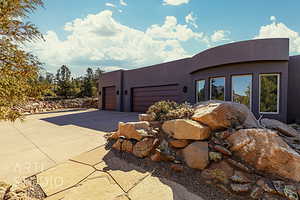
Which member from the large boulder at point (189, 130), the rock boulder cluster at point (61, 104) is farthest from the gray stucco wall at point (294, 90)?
the rock boulder cluster at point (61, 104)

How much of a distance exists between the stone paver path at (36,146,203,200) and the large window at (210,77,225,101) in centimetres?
566

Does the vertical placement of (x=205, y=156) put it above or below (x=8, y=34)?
below

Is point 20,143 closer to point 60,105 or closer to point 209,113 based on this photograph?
point 209,113

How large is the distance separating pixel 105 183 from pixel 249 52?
684cm

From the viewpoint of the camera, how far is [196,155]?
2711 mm

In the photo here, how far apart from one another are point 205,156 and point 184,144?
0.46 meters

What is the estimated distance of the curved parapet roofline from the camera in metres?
5.59

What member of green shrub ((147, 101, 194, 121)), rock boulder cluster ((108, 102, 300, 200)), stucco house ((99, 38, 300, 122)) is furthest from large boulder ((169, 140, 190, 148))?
stucco house ((99, 38, 300, 122))

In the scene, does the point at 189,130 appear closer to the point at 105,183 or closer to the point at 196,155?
the point at 196,155

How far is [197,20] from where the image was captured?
7.30 meters

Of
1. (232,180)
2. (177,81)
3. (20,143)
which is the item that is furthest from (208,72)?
(20,143)

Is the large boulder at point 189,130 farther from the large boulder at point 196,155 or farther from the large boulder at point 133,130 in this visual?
the large boulder at point 133,130

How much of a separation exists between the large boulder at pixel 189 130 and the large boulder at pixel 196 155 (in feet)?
0.51

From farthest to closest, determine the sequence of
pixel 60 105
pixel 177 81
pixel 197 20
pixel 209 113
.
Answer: pixel 60 105
pixel 177 81
pixel 197 20
pixel 209 113
